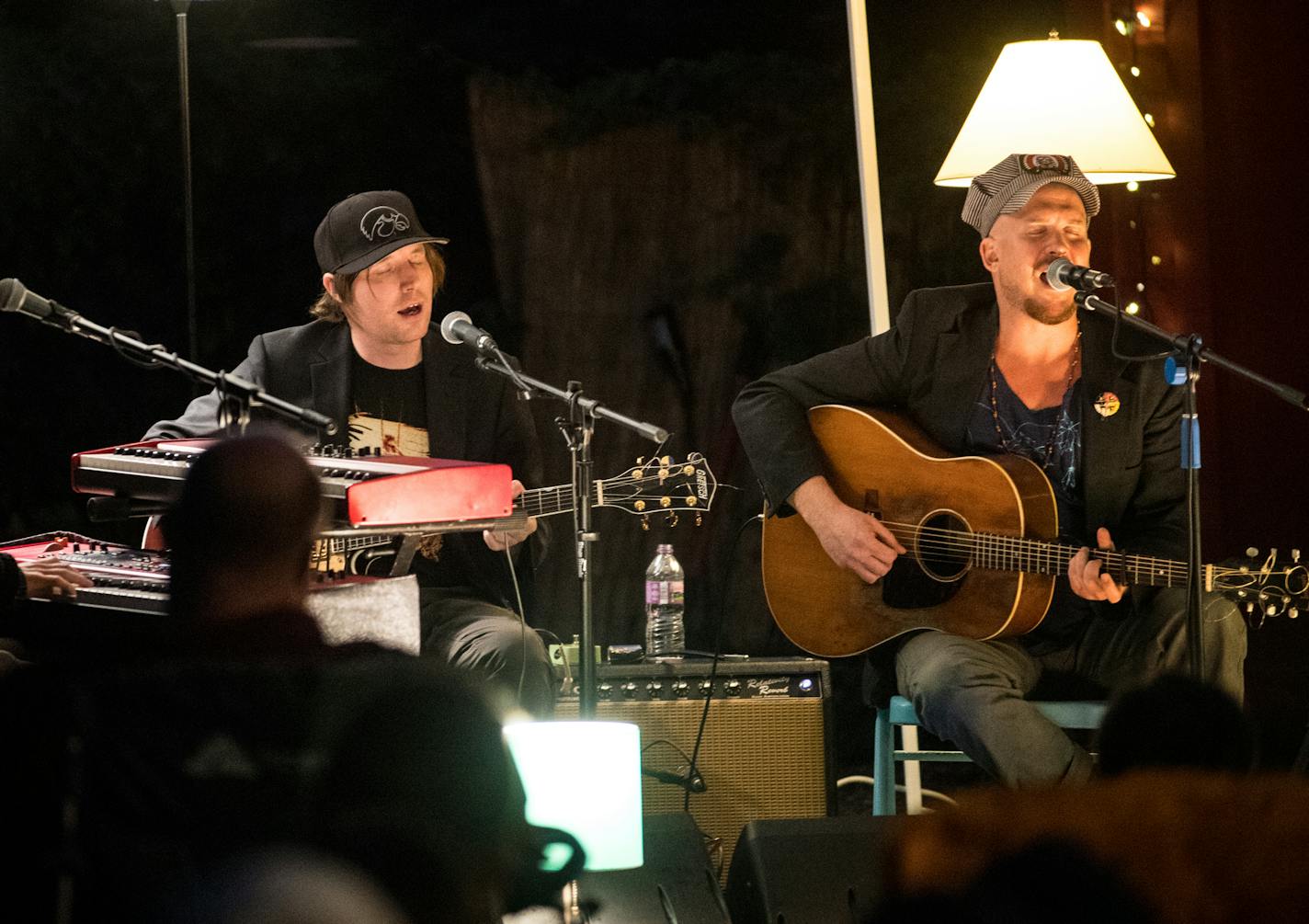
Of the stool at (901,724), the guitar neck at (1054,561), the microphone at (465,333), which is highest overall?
the microphone at (465,333)

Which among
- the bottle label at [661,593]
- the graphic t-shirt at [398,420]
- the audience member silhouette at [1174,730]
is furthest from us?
the bottle label at [661,593]

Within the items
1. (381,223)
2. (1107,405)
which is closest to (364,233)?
(381,223)

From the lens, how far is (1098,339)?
370 centimetres

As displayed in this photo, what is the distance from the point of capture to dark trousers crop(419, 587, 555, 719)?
3.56 metres

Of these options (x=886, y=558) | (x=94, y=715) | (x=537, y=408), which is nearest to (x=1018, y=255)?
(x=886, y=558)

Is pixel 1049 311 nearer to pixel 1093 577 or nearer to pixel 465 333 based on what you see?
pixel 1093 577

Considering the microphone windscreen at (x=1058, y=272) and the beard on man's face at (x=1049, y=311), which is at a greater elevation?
the microphone windscreen at (x=1058, y=272)

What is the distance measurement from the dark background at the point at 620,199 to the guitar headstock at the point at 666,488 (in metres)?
0.77

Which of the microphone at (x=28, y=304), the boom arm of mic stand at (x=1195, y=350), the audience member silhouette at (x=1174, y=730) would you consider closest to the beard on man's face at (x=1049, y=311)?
the boom arm of mic stand at (x=1195, y=350)

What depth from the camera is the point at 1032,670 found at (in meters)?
3.55

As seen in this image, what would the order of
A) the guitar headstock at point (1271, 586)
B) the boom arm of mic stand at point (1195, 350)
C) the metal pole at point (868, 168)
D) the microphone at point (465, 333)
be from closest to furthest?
the boom arm of mic stand at point (1195, 350)
the guitar headstock at point (1271, 586)
the microphone at point (465, 333)
the metal pole at point (868, 168)

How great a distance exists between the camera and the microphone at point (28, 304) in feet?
9.53

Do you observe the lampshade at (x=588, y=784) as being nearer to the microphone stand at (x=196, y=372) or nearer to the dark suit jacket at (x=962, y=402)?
the microphone stand at (x=196, y=372)

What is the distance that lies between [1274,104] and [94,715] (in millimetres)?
3986
